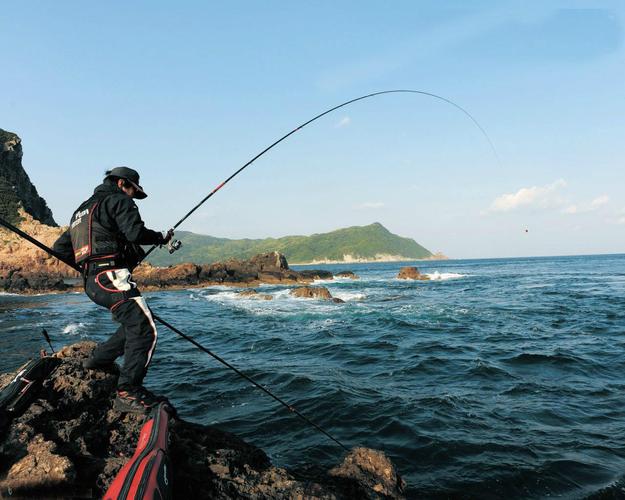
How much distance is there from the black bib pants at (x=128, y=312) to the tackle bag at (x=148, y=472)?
91 centimetres

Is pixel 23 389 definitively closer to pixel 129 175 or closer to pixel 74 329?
pixel 129 175

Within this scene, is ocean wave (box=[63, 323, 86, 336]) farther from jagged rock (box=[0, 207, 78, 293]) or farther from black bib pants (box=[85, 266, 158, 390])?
jagged rock (box=[0, 207, 78, 293])

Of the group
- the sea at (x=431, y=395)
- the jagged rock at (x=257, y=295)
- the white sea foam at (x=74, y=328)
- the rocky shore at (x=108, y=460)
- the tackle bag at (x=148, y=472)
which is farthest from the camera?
the jagged rock at (x=257, y=295)

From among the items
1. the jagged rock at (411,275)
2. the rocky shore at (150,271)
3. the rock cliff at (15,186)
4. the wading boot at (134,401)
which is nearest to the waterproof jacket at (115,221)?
the wading boot at (134,401)

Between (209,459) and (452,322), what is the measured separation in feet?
54.5

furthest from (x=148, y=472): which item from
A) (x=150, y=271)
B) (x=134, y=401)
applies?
(x=150, y=271)

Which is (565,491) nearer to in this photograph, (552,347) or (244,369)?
(244,369)

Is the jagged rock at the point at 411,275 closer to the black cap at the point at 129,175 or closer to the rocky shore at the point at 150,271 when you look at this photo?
the rocky shore at the point at 150,271

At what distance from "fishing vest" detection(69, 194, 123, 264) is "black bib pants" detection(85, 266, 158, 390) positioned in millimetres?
187

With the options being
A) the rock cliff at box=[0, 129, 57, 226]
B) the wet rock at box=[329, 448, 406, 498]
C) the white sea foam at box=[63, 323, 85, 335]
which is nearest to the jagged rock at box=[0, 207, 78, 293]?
the rock cliff at box=[0, 129, 57, 226]

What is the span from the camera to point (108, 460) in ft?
10.8

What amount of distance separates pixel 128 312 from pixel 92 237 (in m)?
0.96

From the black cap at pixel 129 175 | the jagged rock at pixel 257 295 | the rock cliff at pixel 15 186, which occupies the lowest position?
the jagged rock at pixel 257 295

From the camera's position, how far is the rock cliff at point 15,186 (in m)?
71.8
